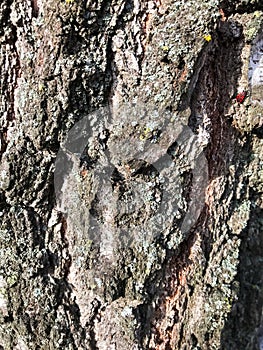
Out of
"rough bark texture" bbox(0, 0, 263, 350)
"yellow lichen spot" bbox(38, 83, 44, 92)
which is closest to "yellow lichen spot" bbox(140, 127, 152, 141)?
"rough bark texture" bbox(0, 0, 263, 350)

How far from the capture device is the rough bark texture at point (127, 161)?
1.01 m

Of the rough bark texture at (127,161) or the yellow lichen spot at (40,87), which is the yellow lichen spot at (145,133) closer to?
the rough bark texture at (127,161)

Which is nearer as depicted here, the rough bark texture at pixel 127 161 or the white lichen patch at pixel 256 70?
the rough bark texture at pixel 127 161

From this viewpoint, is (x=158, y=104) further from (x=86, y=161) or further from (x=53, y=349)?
(x=53, y=349)

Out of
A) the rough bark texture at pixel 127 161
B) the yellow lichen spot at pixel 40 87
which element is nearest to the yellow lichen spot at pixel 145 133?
the rough bark texture at pixel 127 161

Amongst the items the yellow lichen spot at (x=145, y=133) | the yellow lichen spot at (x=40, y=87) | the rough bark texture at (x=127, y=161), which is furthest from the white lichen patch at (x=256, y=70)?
the yellow lichen spot at (x=40, y=87)

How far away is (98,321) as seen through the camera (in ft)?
3.86

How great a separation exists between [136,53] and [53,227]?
0.48 metres

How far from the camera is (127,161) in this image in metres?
1.08

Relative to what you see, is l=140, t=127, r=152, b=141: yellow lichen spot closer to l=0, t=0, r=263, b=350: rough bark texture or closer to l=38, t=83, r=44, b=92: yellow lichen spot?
l=0, t=0, r=263, b=350: rough bark texture

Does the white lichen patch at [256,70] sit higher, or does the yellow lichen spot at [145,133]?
the white lichen patch at [256,70]

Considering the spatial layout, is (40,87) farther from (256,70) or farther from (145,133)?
(256,70)

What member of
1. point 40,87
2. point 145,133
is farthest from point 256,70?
point 40,87

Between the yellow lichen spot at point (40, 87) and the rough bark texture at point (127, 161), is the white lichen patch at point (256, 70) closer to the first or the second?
the rough bark texture at point (127, 161)
